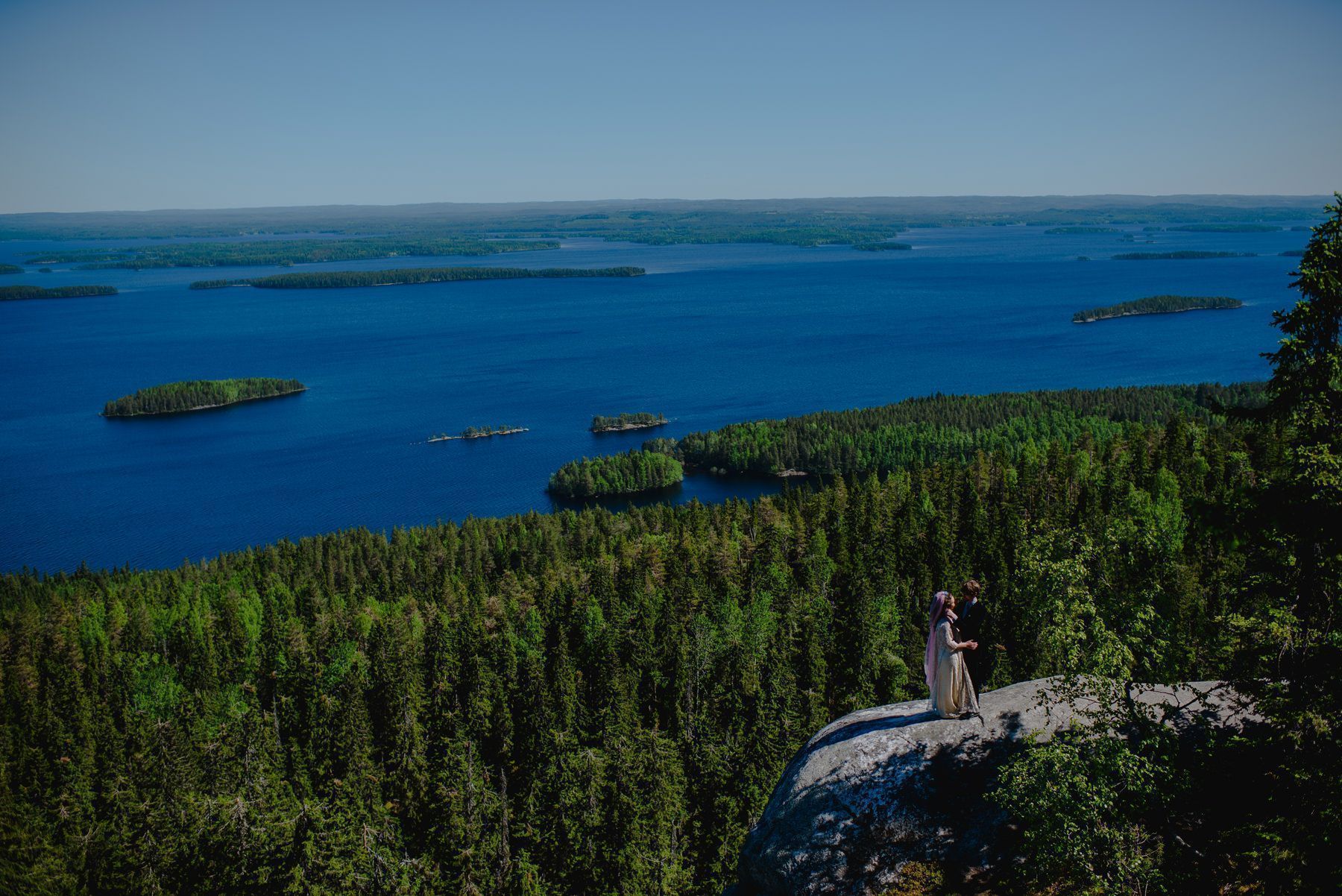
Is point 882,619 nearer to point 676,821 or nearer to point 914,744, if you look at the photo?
point 676,821

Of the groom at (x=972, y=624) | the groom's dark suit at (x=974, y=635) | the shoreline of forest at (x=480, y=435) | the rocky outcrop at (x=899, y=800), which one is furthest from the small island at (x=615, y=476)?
the groom at (x=972, y=624)

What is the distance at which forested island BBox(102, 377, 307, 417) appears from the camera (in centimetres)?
16712

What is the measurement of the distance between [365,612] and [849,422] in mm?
79064

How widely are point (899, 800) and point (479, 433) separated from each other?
129 meters

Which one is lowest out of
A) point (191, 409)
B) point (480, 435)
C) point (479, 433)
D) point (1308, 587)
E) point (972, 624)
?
point (480, 435)

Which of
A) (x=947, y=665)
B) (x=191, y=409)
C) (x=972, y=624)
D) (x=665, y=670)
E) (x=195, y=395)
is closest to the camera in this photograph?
(x=972, y=624)

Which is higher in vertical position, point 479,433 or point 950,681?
point 950,681

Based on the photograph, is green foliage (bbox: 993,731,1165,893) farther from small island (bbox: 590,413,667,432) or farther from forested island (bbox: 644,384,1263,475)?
small island (bbox: 590,413,667,432)

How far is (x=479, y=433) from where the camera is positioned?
141 m

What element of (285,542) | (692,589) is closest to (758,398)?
(285,542)

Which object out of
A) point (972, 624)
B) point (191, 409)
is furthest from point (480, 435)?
point (972, 624)

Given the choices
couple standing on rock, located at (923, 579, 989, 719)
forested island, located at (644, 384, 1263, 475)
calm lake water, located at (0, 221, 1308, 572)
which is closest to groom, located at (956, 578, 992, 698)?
couple standing on rock, located at (923, 579, 989, 719)

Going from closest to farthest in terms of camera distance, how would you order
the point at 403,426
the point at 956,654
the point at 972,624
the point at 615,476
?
the point at 972,624
the point at 956,654
the point at 615,476
the point at 403,426

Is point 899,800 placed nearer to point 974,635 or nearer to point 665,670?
point 974,635
